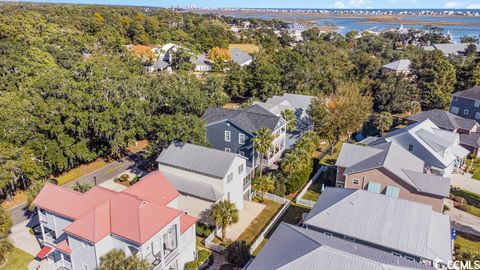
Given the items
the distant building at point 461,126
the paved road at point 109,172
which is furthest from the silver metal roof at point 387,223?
the distant building at point 461,126

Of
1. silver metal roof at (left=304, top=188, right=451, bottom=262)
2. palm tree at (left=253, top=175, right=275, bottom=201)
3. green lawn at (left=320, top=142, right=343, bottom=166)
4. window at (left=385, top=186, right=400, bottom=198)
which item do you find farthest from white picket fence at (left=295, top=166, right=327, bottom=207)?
silver metal roof at (left=304, top=188, right=451, bottom=262)

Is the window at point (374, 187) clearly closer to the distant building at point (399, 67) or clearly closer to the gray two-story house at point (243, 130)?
the gray two-story house at point (243, 130)

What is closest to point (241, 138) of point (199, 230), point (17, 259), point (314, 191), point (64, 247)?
point (314, 191)

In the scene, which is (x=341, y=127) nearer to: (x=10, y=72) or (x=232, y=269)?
(x=232, y=269)

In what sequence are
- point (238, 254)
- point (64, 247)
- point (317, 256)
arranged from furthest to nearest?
point (238, 254)
point (64, 247)
point (317, 256)

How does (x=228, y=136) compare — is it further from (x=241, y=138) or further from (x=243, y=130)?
(x=243, y=130)
